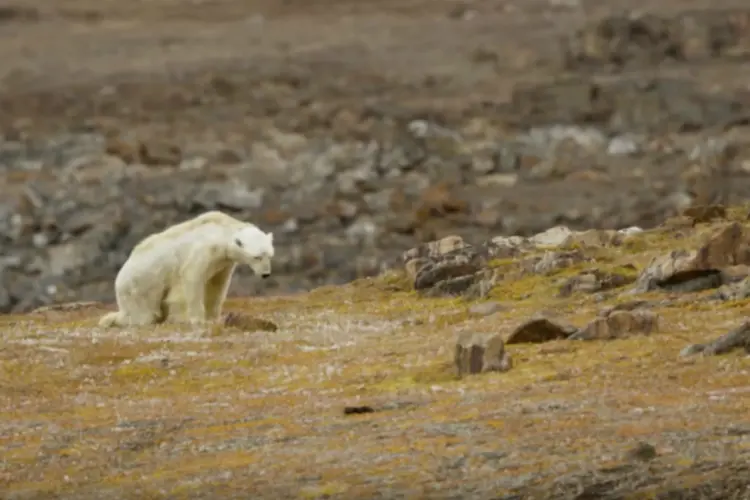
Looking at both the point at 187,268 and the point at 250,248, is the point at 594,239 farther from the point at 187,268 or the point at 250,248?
the point at 187,268

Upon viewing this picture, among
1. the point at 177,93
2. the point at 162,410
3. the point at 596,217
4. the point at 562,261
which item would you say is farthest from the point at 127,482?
the point at 177,93

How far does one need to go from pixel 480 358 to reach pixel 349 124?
2636 inches

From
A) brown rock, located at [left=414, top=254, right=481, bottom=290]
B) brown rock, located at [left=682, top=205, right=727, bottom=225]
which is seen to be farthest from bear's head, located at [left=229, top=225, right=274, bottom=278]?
brown rock, located at [left=682, top=205, right=727, bottom=225]

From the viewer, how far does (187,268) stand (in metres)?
30.5

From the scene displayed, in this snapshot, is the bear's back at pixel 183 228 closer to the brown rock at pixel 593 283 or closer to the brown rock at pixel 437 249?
the brown rock at pixel 593 283

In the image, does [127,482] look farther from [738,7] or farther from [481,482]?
[738,7]

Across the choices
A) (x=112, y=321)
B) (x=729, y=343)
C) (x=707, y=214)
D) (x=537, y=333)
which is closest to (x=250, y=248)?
(x=112, y=321)

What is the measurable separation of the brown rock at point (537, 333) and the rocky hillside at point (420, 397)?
0.03m

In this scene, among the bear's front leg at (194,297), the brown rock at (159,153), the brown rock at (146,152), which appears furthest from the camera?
the brown rock at (146,152)

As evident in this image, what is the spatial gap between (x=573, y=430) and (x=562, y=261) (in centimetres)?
1683

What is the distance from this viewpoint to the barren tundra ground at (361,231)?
755 inches

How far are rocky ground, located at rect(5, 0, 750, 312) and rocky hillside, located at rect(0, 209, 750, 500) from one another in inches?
1145

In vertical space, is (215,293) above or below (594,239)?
below

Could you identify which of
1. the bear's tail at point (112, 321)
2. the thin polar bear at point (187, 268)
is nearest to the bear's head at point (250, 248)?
the thin polar bear at point (187, 268)
